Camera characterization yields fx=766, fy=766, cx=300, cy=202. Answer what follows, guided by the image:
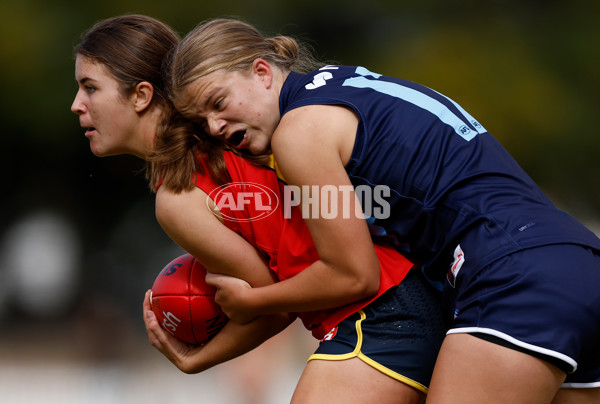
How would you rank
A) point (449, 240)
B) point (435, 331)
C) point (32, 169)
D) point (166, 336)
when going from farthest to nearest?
point (32, 169) → point (166, 336) → point (435, 331) → point (449, 240)

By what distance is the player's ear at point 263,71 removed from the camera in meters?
2.83

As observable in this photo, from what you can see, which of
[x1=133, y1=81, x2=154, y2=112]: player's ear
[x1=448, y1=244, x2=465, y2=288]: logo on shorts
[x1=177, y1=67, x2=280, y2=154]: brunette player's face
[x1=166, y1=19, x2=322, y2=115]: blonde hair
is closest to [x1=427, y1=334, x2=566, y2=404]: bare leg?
[x1=448, y1=244, x2=465, y2=288]: logo on shorts

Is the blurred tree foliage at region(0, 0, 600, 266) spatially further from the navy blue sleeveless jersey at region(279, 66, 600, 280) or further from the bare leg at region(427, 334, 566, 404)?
the bare leg at region(427, 334, 566, 404)

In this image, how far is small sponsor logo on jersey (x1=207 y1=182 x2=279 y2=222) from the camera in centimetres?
287

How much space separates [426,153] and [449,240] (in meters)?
0.30

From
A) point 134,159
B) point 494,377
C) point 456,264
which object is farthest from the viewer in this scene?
point 134,159

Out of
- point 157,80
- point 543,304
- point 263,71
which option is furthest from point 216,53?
point 543,304

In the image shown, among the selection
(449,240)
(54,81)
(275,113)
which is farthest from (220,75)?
(54,81)

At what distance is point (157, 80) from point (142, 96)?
0.31 ft

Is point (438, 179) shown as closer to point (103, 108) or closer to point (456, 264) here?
point (456, 264)

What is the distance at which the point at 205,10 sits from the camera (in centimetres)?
873

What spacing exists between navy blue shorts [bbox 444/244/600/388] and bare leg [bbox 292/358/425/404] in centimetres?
39

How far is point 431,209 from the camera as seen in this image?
2.53 metres

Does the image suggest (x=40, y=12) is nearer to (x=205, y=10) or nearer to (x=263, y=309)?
(x=205, y=10)
